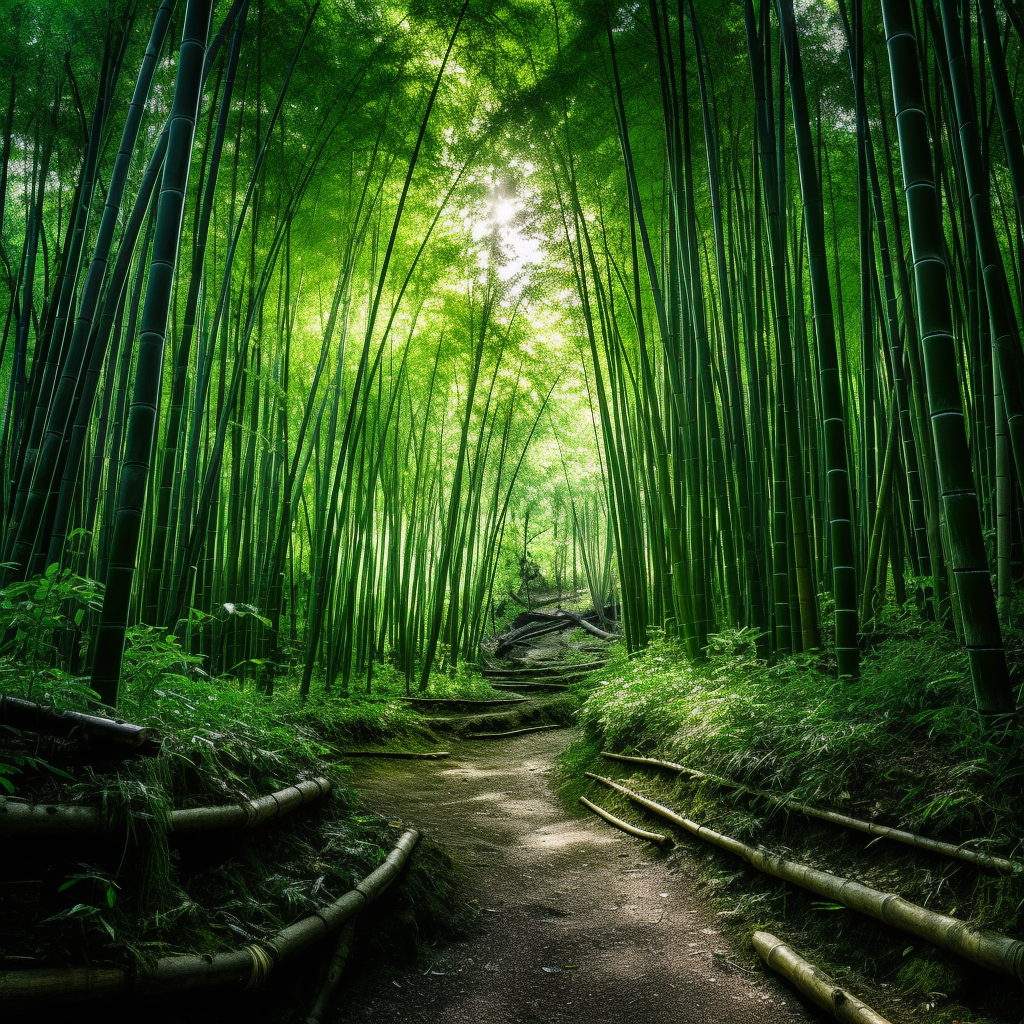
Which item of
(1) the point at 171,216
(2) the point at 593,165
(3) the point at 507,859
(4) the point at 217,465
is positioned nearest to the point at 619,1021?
(3) the point at 507,859

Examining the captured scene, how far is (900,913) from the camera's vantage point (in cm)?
114

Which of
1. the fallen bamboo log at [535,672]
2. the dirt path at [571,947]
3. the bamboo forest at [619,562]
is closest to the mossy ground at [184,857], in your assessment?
the bamboo forest at [619,562]

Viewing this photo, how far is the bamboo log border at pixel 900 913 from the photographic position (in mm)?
948

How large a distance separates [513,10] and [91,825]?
418cm

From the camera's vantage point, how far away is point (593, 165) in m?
3.98

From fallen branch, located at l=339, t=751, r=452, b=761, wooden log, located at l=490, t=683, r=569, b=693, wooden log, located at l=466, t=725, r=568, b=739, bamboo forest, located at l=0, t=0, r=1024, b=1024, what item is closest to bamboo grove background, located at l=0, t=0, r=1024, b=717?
bamboo forest, located at l=0, t=0, r=1024, b=1024

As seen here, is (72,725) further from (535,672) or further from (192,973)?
(535,672)

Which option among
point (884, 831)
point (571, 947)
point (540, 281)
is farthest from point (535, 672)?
point (884, 831)

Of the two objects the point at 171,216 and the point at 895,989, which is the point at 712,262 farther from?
the point at 895,989

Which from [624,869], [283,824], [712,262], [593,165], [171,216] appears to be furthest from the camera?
[712,262]

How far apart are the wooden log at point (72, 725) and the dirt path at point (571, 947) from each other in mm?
628

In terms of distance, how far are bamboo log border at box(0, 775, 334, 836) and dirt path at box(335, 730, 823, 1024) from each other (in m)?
0.39

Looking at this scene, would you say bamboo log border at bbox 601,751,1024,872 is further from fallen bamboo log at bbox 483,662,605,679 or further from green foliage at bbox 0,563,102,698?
fallen bamboo log at bbox 483,662,605,679

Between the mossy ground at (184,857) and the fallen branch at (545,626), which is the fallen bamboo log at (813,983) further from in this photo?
the fallen branch at (545,626)
